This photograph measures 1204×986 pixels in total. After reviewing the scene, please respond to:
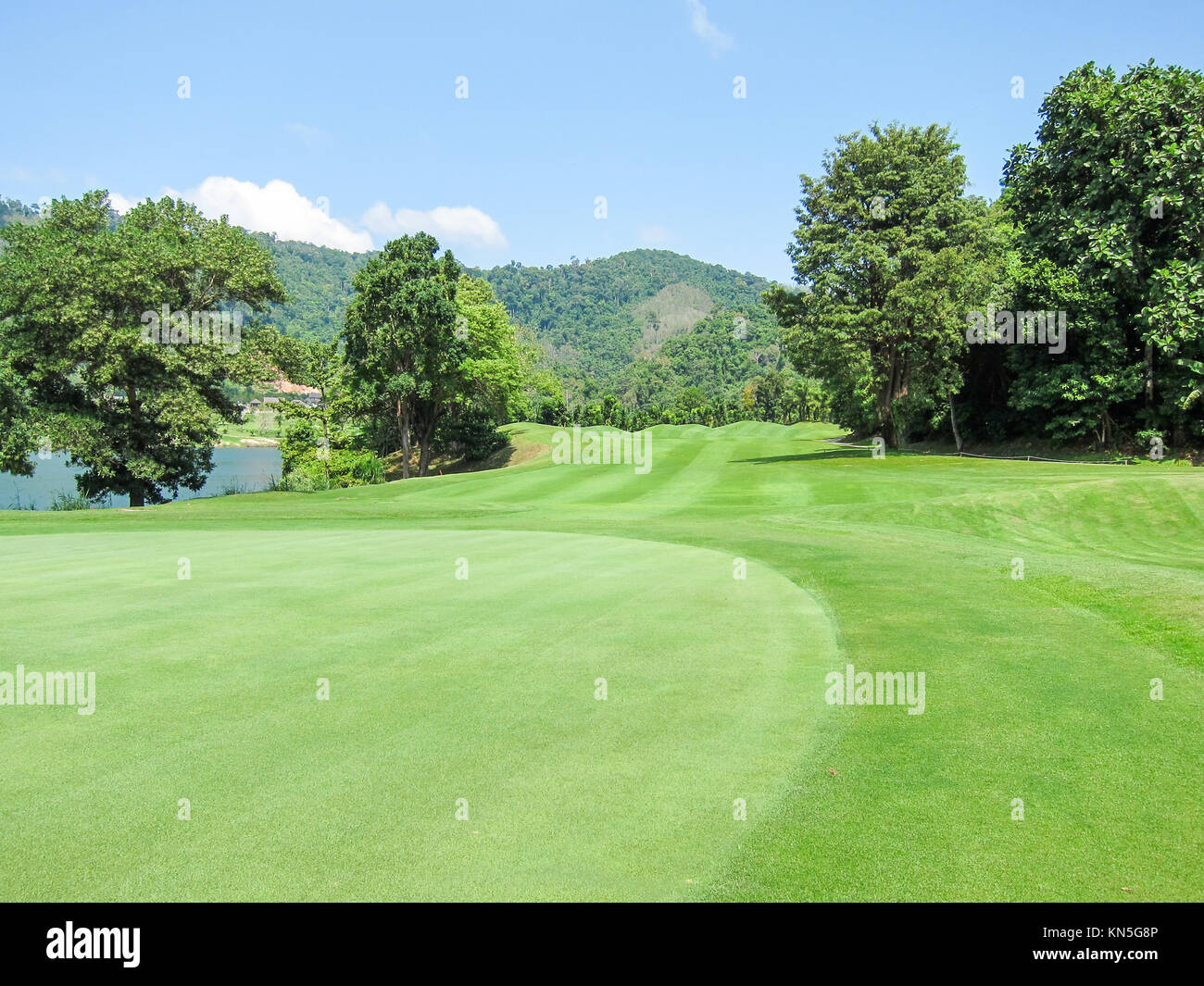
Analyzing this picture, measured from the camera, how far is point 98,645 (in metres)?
7.87

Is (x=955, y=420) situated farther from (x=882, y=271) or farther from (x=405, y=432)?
(x=405, y=432)

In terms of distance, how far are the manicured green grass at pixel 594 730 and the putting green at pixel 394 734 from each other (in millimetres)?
28

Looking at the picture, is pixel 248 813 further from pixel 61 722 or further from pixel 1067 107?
pixel 1067 107

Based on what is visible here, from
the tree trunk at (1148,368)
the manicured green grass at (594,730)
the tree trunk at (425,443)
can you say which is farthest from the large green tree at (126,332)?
the tree trunk at (1148,368)

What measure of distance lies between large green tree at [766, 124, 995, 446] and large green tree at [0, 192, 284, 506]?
28.9 meters

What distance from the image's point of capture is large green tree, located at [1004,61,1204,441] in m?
35.1

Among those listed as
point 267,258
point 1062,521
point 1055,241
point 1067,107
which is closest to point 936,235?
point 1055,241

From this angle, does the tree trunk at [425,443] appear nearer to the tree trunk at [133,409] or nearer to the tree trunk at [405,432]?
the tree trunk at [405,432]

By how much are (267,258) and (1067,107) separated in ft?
140

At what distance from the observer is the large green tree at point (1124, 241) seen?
115ft

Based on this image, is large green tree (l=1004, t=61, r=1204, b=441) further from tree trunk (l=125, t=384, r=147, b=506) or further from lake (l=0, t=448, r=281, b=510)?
tree trunk (l=125, t=384, r=147, b=506)

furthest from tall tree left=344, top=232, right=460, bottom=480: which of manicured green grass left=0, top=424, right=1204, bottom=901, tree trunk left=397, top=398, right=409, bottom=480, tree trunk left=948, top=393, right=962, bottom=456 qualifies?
manicured green grass left=0, top=424, right=1204, bottom=901

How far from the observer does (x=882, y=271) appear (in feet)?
136
